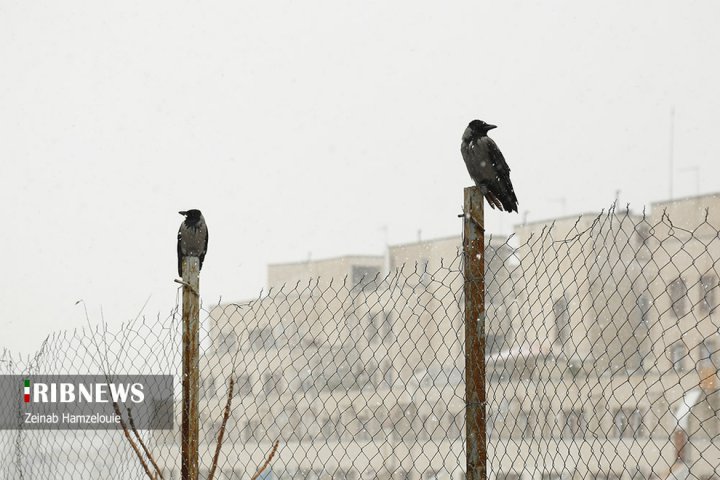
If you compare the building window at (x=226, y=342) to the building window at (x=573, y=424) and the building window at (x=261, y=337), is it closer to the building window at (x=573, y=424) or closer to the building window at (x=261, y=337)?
the building window at (x=261, y=337)

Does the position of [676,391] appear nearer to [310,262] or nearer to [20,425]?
[310,262]

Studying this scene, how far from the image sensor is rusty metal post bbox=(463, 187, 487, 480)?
237 centimetres

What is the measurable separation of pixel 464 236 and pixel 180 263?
1.04 meters

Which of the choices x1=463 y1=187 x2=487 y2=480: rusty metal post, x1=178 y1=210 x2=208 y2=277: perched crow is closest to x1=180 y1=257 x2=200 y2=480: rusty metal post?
x1=178 y1=210 x2=208 y2=277: perched crow

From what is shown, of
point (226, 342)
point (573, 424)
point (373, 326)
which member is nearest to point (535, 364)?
point (373, 326)

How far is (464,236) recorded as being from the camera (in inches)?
97.0

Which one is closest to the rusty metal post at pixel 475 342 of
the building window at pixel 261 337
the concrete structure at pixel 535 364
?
the concrete structure at pixel 535 364

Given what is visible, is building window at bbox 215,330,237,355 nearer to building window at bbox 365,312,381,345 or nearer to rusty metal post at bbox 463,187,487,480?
building window at bbox 365,312,381,345

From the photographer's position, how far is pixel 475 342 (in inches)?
95.3

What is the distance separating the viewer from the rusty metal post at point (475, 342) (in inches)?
93.2

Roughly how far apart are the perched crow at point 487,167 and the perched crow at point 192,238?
2.97 feet

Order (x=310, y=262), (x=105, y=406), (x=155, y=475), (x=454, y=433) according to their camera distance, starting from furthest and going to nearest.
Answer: (x=310, y=262), (x=454, y=433), (x=105, y=406), (x=155, y=475)

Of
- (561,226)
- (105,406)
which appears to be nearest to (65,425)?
(105,406)

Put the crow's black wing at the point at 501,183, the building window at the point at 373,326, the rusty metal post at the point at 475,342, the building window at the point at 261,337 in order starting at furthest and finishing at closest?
1. the building window at the point at 373,326
2. the building window at the point at 261,337
3. the crow's black wing at the point at 501,183
4. the rusty metal post at the point at 475,342
